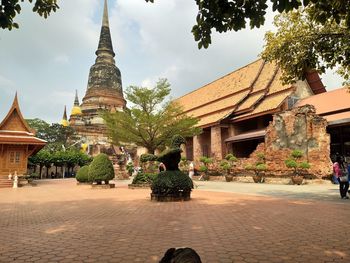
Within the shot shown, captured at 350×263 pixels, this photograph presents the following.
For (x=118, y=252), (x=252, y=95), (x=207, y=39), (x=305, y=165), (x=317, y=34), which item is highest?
(x=252, y=95)

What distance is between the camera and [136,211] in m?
7.54

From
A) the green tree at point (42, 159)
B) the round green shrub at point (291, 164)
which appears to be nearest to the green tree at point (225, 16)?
the round green shrub at point (291, 164)

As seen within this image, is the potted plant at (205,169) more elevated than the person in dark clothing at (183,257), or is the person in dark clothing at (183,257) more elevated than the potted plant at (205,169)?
the potted plant at (205,169)

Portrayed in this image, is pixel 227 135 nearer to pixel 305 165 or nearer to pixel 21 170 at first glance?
pixel 305 165

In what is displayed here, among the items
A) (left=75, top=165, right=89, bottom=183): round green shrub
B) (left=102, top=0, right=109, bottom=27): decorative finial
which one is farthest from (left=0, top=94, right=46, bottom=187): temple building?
(left=102, top=0, right=109, bottom=27): decorative finial

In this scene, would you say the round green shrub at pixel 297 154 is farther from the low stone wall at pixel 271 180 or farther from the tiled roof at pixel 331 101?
the tiled roof at pixel 331 101

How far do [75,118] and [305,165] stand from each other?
36.6m

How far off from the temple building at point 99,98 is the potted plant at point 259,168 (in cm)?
2712

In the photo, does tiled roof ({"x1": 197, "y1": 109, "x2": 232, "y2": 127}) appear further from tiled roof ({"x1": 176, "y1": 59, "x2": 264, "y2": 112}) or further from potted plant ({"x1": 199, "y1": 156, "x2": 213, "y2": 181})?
potted plant ({"x1": 199, "y1": 156, "x2": 213, "y2": 181})

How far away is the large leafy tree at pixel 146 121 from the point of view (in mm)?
18125

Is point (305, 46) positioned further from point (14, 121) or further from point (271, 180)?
point (14, 121)

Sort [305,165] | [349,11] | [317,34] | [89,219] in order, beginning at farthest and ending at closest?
[305,165], [317,34], [89,219], [349,11]

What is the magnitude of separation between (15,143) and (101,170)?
758cm

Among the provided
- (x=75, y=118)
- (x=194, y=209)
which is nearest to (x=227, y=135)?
(x=194, y=209)
